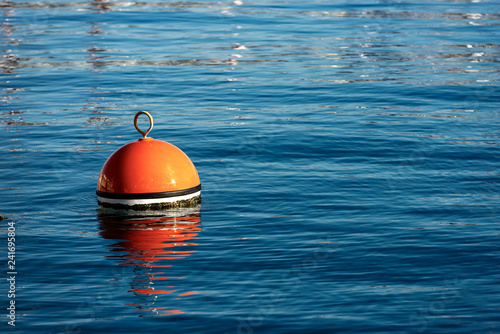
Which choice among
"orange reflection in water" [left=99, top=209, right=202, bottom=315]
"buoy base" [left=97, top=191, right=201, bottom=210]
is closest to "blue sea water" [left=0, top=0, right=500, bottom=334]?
"orange reflection in water" [left=99, top=209, right=202, bottom=315]

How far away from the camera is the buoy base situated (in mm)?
11375

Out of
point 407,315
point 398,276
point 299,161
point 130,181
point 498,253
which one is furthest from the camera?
point 299,161

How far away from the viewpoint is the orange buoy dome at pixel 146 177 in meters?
11.2

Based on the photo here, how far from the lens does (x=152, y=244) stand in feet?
33.6

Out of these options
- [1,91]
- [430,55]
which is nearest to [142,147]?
[1,91]

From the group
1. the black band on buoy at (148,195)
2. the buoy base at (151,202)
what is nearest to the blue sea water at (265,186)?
the buoy base at (151,202)

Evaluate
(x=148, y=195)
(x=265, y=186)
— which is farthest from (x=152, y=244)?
(x=265, y=186)

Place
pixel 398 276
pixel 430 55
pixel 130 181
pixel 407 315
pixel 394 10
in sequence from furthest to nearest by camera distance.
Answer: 1. pixel 394 10
2. pixel 430 55
3. pixel 130 181
4. pixel 398 276
5. pixel 407 315

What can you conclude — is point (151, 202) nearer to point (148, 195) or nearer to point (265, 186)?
point (148, 195)

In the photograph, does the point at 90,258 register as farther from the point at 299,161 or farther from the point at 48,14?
the point at 48,14

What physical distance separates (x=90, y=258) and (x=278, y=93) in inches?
468

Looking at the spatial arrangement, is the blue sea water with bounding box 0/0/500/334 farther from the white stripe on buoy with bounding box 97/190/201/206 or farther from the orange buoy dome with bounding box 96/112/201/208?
the orange buoy dome with bounding box 96/112/201/208

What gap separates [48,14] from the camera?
128ft

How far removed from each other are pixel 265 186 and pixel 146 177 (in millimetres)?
2527
